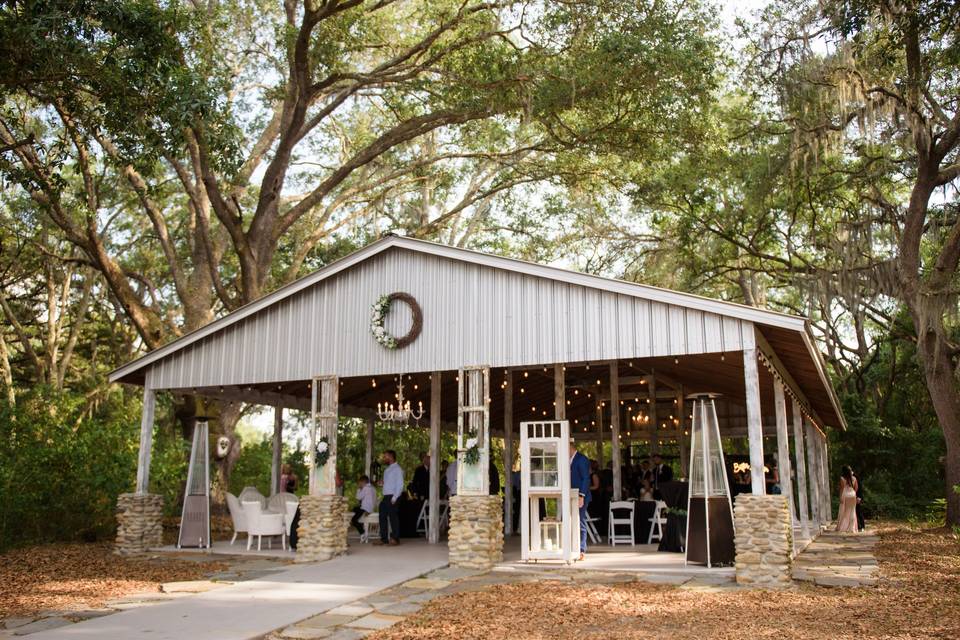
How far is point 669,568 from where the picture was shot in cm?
843

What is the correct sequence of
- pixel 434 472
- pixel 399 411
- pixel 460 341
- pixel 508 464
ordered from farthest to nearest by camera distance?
pixel 508 464
pixel 434 472
pixel 399 411
pixel 460 341

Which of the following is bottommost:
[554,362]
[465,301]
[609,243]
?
[554,362]

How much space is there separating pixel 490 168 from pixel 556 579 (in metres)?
12.6

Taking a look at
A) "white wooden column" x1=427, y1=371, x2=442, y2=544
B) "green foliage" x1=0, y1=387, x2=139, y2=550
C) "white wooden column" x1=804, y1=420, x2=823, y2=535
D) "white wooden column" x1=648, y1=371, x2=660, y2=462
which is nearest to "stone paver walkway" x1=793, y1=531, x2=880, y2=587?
"white wooden column" x1=804, y1=420, x2=823, y2=535

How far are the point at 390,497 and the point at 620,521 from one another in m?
3.44

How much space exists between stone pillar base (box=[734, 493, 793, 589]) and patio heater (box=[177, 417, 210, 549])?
7.44m

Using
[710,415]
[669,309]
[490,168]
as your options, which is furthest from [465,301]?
[490,168]

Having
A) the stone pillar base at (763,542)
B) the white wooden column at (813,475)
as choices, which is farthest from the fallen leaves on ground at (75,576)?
the white wooden column at (813,475)

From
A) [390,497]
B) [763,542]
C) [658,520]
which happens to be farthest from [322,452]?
[763,542]

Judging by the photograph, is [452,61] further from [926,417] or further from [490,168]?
[926,417]

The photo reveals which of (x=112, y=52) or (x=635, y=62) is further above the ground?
(x=635, y=62)

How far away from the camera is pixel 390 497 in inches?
438

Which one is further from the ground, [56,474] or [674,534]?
[56,474]

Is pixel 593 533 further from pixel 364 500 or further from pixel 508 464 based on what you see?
pixel 364 500
